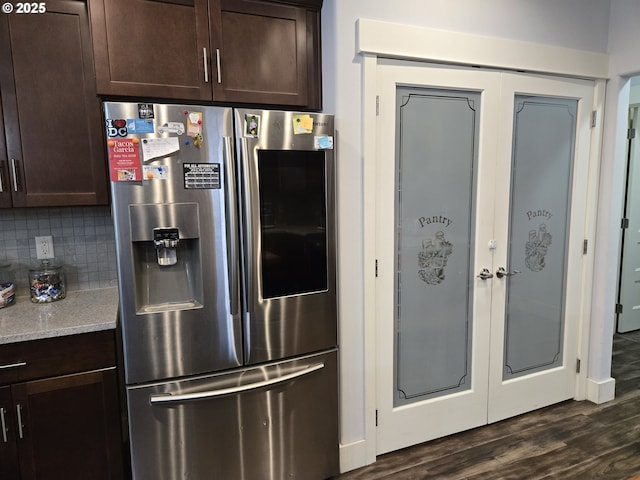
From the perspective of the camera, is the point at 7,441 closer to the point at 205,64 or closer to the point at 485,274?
the point at 205,64

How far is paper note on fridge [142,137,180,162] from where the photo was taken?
156cm

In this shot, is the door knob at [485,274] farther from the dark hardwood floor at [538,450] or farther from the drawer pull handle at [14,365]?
the drawer pull handle at [14,365]

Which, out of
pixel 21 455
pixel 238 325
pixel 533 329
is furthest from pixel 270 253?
pixel 533 329

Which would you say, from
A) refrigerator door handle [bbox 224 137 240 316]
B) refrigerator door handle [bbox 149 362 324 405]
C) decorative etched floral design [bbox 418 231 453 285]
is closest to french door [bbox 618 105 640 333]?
decorative etched floral design [bbox 418 231 453 285]

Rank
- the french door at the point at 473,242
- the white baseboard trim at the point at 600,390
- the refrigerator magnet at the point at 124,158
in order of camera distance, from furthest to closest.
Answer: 1. the white baseboard trim at the point at 600,390
2. the french door at the point at 473,242
3. the refrigerator magnet at the point at 124,158

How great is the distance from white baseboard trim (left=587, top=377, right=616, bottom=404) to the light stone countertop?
120 inches

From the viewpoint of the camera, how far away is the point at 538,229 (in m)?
2.60

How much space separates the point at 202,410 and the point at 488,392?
1.78m

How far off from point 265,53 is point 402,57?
693mm

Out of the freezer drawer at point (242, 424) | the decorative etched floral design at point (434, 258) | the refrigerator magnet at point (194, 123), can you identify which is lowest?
the freezer drawer at point (242, 424)

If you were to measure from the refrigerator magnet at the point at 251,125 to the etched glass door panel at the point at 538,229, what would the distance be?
1607 mm

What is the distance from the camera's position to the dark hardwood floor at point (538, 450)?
2.16m

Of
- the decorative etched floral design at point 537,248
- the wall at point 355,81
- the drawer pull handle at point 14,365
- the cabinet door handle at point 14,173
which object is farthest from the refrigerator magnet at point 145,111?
the decorative etched floral design at point 537,248

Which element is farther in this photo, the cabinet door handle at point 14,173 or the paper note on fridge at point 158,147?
the cabinet door handle at point 14,173
